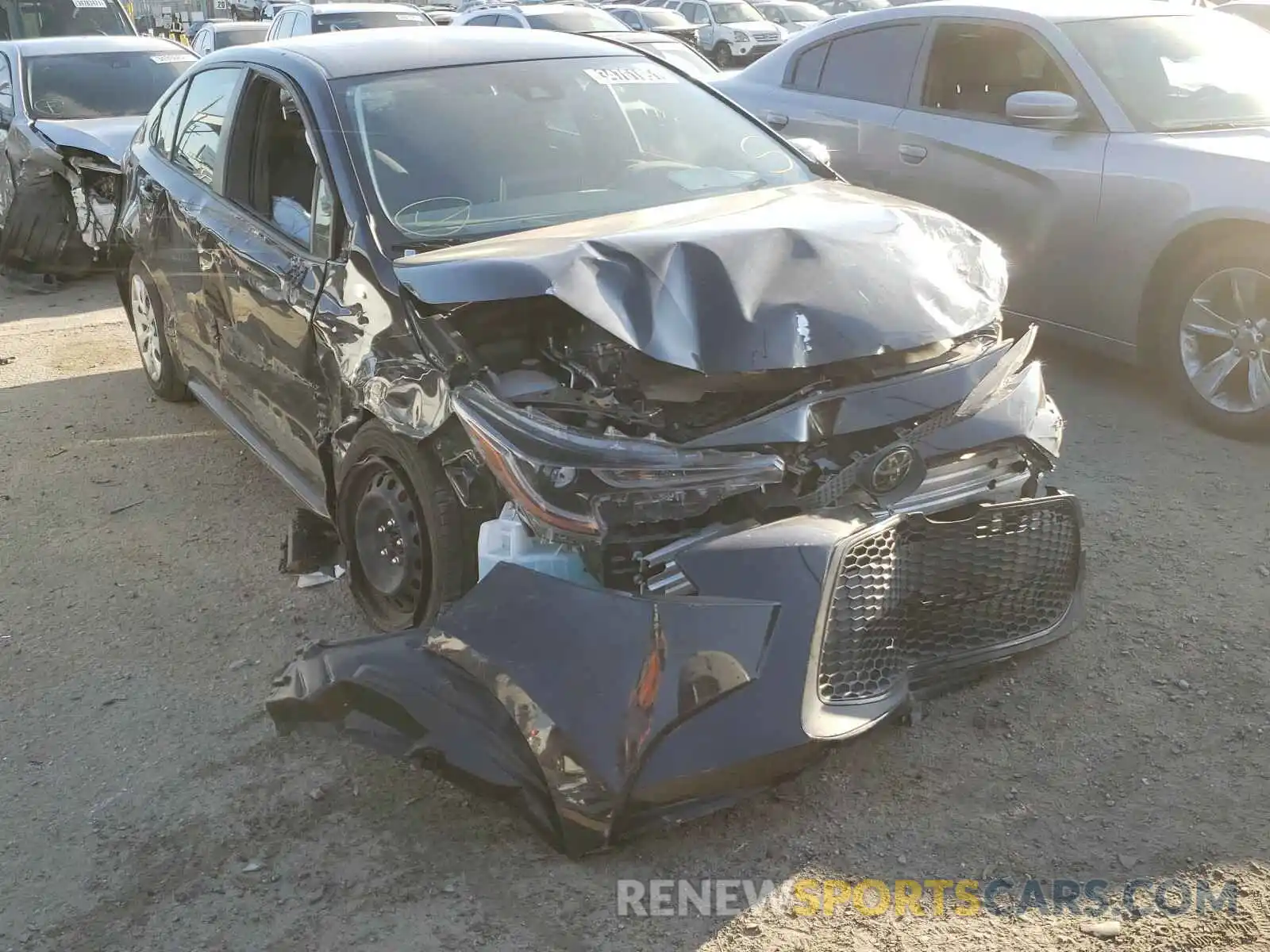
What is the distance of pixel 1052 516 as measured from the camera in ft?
10.5

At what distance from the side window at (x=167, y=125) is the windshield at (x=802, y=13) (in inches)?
925

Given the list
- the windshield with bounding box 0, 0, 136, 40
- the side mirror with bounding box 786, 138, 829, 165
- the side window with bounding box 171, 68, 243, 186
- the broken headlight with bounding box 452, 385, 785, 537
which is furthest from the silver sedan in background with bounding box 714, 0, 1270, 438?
the windshield with bounding box 0, 0, 136, 40

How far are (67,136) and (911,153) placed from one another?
6236 mm

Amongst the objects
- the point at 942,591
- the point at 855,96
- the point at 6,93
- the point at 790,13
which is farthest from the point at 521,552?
the point at 790,13

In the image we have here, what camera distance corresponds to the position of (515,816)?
2785mm

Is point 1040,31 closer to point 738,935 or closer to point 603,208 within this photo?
point 603,208

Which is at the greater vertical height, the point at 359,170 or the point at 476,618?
the point at 359,170

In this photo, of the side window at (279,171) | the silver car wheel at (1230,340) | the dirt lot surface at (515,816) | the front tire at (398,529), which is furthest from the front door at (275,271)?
the silver car wheel at (1230,340)

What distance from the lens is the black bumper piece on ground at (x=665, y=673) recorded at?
2564mm

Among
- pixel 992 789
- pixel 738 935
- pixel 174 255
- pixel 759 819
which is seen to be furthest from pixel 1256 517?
pixel 174 255

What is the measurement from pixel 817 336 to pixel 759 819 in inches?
46.5

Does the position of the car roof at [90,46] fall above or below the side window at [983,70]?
below

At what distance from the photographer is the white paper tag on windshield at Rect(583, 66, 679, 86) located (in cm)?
441

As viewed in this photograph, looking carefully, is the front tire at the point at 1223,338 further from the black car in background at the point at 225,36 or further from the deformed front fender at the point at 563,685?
the black car in background at the point at 225,36
